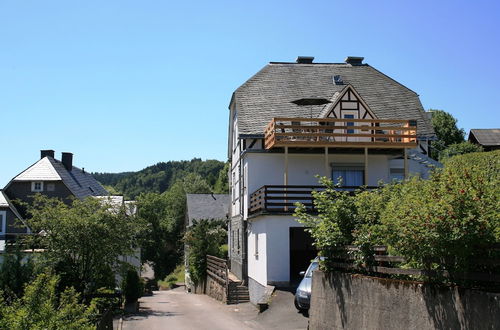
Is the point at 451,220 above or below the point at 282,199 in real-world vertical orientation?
below

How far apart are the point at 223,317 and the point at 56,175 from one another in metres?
28.7

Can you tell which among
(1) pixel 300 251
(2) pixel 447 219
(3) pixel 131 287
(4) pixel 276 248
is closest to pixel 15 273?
(3) pixel 131 287

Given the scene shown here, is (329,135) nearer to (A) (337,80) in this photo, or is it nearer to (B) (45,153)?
(A) (337,80)

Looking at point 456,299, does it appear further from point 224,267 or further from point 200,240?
point 200,240

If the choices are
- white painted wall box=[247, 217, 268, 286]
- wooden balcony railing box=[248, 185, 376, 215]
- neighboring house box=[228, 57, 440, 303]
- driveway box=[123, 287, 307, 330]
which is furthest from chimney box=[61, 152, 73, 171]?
wooden balcony railing box=[248, 185, 376, 215]

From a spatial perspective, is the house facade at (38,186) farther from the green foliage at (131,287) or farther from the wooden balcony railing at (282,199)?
the wooden balcony railing at (282,199)

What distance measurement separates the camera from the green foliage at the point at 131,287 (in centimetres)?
2686

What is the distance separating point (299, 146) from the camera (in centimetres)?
2541

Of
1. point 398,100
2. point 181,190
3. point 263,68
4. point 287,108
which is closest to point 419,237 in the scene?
point 287,108

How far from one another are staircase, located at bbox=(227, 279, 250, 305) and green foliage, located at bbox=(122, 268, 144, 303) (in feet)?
14.7

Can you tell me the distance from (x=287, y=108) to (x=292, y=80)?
3264 mm

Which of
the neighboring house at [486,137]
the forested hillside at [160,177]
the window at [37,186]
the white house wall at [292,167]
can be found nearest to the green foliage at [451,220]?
the white house wall at [292,167]

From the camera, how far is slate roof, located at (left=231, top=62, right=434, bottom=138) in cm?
2936

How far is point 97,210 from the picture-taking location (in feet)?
83.0
